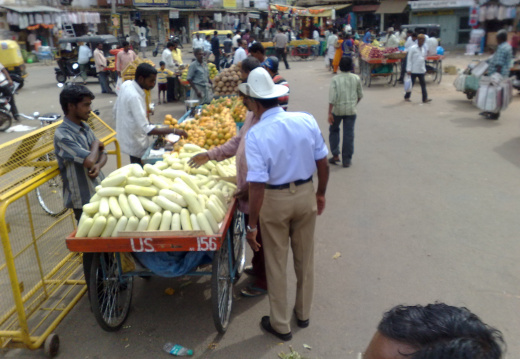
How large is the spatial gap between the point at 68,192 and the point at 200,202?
48.9 inches

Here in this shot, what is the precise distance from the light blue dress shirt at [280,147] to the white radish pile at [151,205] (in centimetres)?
59

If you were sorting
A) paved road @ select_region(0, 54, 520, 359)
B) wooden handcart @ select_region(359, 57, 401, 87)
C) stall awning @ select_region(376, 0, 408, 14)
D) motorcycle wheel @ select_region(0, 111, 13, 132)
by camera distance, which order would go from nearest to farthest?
paved road @ select_region(0, 54, 520, 359) → motorcycle wheel @ select_region(0, 111, 13, 132) → wooden handcart @ select_region(359, 57, 401, 87) → stall awning @ select_region(376, 0, 408, 14)

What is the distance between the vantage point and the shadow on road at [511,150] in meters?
7.60

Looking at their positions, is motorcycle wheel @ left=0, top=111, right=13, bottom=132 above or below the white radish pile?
below

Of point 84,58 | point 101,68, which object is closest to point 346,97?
point 101,68

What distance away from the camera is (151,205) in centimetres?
336

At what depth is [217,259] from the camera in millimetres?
3359

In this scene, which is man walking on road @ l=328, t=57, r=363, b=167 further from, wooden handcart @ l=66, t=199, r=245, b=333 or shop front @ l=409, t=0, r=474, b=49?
shop front @ l=409, t=0, r=474, b=49

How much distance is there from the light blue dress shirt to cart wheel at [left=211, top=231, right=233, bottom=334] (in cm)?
78

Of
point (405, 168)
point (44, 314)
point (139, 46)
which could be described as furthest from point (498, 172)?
point (139, 46)

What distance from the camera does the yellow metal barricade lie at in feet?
10.6

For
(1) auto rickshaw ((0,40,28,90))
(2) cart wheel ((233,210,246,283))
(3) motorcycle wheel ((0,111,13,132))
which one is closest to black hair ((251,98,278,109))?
(2) cart wheel ((233,210,246,283))

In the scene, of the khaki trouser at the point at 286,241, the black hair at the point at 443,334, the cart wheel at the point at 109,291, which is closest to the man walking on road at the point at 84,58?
the cart wheel at the point at 109,291

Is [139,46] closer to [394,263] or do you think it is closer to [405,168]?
[405,168]
